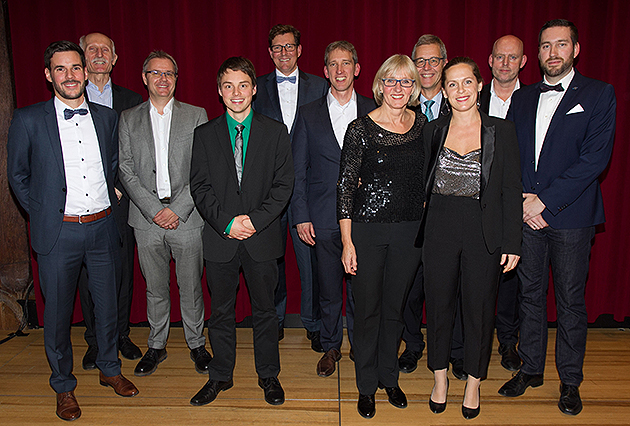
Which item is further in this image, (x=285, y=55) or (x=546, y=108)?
(x=285, y=55)

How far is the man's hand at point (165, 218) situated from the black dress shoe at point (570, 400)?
274 cm

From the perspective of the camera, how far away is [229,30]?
3869mm

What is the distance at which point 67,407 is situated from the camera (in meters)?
2.82

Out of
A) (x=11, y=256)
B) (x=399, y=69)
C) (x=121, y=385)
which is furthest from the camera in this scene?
(x=11, y=256)

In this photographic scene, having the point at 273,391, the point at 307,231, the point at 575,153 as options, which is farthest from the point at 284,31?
the point at 273,391

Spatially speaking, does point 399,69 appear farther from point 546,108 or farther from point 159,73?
point 159,73

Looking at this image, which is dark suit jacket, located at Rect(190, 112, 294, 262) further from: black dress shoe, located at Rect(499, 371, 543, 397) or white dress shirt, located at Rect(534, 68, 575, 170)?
black dress shoe, located at Rect(499, 371, 543, 397)

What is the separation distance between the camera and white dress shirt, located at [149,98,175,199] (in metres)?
3.24

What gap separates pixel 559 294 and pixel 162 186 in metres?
2.74

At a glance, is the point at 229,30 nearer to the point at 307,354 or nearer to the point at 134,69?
the point at 134,69

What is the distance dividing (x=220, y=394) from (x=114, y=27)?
3085 millimetres

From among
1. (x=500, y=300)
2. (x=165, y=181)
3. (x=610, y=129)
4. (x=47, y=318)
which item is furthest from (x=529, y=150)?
(x=47, y=318)

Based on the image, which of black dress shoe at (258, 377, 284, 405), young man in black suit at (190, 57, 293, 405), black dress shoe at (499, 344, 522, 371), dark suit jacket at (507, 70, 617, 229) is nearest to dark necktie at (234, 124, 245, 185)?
young man in black suit at (190, 57, 293, 405)

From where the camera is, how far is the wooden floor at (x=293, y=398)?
109 inches
